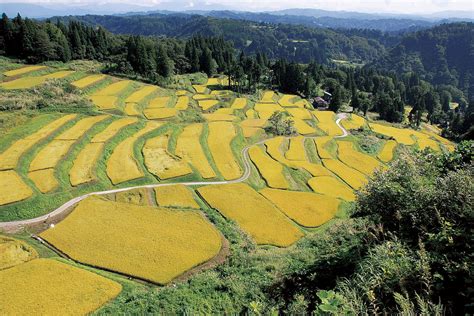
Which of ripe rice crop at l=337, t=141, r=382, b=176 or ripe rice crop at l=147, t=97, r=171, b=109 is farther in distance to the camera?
ripe rice crop at l=147, t=97, r=171, b=109

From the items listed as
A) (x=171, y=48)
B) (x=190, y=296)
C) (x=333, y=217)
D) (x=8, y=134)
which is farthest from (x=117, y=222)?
(x=171, y=48)

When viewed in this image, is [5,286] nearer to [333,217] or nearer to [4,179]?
[4,179]

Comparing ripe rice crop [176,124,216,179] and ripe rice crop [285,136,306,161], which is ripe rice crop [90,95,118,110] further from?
ripe rice crop [285,136,306,161]

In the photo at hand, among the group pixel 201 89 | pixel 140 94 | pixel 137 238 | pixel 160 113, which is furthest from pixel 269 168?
pixel 201 89

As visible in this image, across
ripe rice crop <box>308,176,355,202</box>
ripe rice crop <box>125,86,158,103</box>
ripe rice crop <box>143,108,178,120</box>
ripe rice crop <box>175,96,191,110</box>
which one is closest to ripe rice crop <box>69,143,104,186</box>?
ripe rice crop <box>143,108,178,120</box>

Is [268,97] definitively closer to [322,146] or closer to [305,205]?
[322,146]
